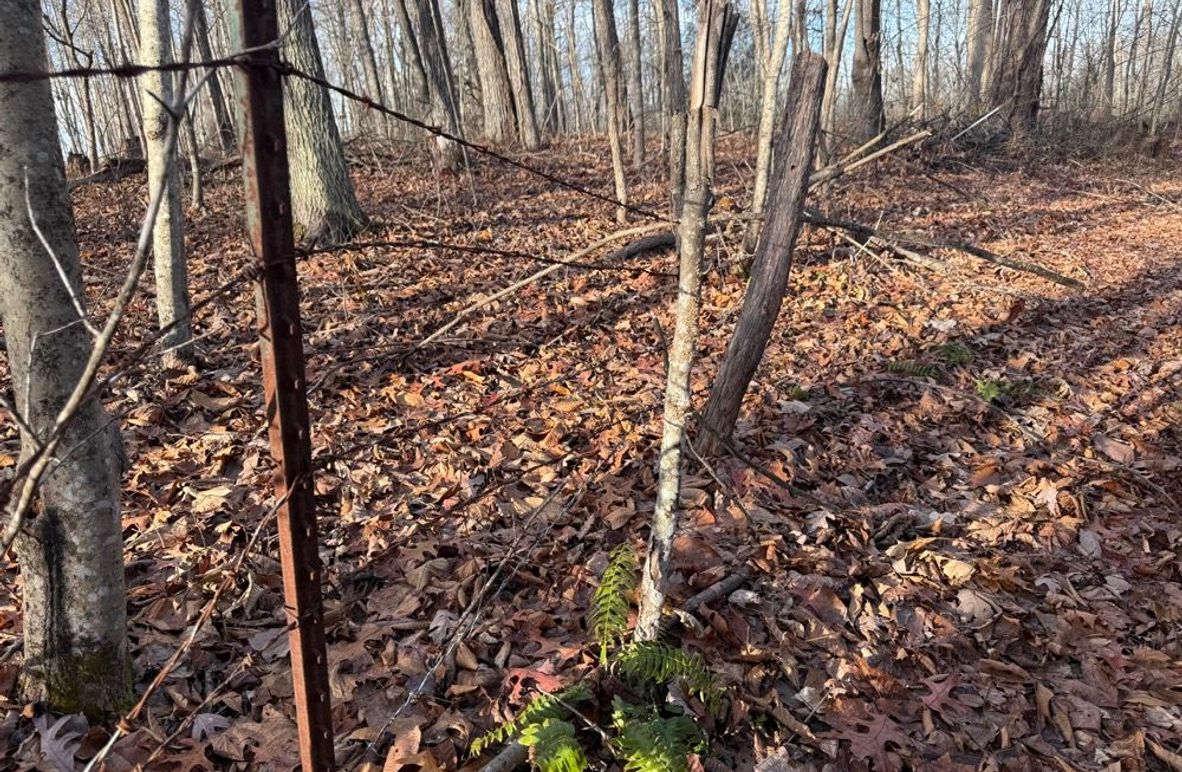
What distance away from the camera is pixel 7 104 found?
2.12 meters

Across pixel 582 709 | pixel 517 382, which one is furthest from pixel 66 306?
pixel 517 382

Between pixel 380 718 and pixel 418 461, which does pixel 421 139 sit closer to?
pixel 418 461

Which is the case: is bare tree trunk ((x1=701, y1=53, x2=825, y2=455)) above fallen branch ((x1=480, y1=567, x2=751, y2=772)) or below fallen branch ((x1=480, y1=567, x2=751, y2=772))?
above

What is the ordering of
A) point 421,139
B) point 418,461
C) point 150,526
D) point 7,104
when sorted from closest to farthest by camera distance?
1. point 7,104
2. point 150,526
3. point 418,461
4. point 421,139

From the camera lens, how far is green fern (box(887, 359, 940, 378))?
5980mm

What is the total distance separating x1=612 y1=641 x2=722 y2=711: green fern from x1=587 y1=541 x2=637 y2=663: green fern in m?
0.11

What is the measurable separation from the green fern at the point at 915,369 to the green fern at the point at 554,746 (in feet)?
15.2

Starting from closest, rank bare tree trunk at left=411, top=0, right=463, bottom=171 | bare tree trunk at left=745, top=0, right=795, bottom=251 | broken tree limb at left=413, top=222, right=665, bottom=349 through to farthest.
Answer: broken tree limb at left=413, top=222, right=665, bottom=349 → bare tree trunk at left=745, top=0, right=795, bottom=251 → bare tree trunk at left=411, top=0, right=463, bottom=171

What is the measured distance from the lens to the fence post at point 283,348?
60.2 inches

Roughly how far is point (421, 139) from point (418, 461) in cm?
1070

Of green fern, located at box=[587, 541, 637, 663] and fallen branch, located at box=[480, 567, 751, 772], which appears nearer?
fallen branch, located at box=[480, 567, 751, 772]

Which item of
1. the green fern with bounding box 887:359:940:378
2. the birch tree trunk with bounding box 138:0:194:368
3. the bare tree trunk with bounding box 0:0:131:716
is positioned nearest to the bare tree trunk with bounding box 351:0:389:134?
the birch tree trunk with bounding box 138:0:194:368

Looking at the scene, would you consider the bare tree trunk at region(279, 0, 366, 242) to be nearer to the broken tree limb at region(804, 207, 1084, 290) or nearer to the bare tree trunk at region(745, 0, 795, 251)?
the bare tree trunk at region(745, 0, 795, 251)

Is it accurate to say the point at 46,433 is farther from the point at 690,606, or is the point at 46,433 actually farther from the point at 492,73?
the point at 492,73
